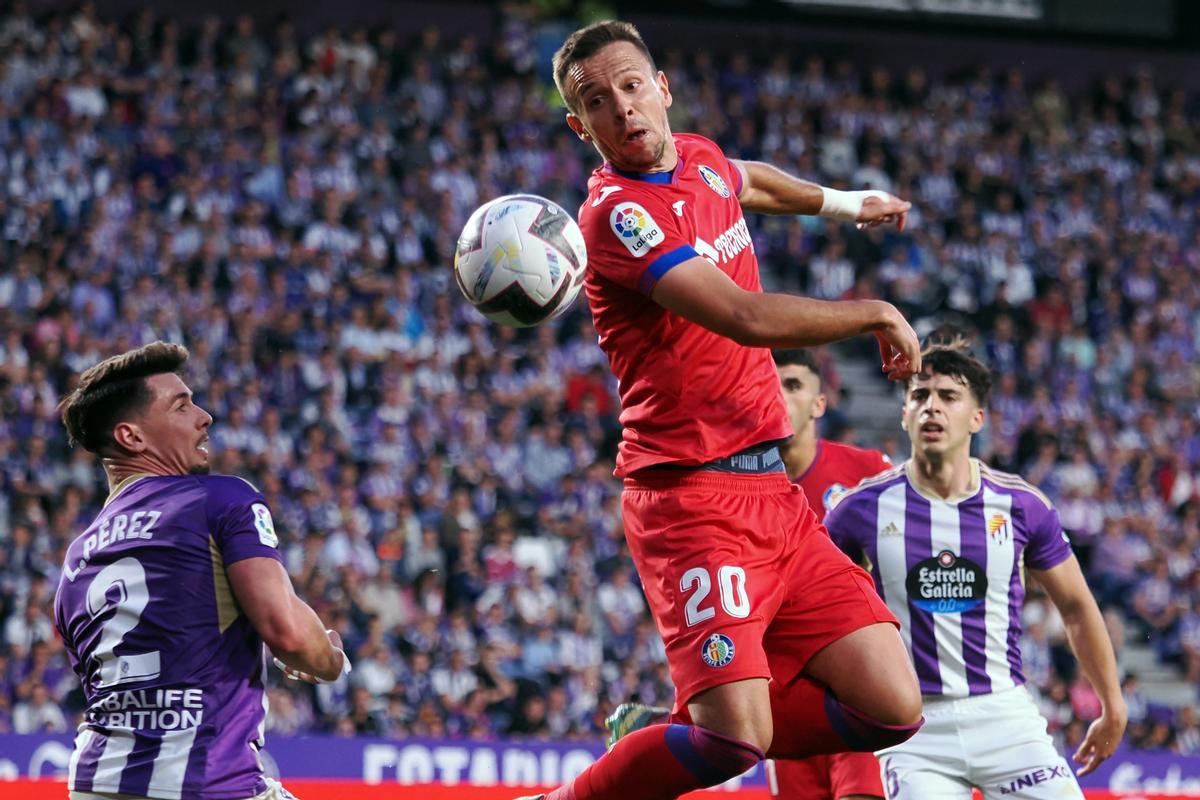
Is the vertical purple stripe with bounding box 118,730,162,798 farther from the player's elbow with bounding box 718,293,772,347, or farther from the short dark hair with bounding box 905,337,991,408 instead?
the short dark hair with bounding box 905,337,991,408

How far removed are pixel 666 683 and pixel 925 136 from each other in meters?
10.4

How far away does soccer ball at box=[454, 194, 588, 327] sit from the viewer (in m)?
4.72

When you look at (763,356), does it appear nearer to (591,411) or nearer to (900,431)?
(591,411)

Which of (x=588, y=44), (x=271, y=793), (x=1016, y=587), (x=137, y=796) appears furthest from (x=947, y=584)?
(x=137, y=796)

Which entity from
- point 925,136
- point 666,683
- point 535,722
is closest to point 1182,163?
point 925,136

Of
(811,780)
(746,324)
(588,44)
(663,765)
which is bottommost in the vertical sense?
(811,780)

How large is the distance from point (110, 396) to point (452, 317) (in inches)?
456

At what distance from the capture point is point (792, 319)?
4457 mm

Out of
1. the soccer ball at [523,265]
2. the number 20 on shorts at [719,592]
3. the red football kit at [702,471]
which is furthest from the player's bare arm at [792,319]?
the number 20 on shorts at [719,592]

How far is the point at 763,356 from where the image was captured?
499 cm

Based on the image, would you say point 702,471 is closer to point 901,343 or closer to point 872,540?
point 901,343

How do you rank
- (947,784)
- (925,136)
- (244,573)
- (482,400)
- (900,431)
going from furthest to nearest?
(925,136), (900,431), (482,400), (947,784), (244,573)

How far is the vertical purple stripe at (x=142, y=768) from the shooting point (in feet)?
13.5

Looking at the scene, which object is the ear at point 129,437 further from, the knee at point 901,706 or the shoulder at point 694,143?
the knee at point 901,706
